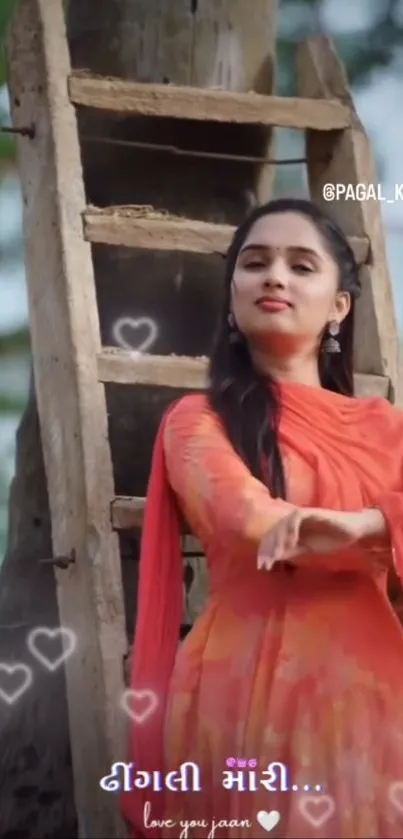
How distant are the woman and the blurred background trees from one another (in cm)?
29

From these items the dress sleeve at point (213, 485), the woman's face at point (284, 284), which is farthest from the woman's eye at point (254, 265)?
the dress sleeve at point (213, 485)

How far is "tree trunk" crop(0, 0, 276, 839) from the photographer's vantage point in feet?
4.77

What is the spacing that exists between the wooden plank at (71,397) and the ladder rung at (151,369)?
15mm

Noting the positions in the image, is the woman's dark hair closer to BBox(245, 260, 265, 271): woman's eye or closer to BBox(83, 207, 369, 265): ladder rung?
BBox(245, 260, 265, 271): woman's eye

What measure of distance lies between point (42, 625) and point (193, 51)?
0.59 meters

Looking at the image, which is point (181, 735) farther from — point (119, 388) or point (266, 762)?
point (119, 388)

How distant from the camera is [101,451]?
129 cm

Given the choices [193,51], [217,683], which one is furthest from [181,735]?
[193,51]

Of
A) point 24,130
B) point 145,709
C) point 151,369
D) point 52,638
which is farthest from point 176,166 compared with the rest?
point 145,709

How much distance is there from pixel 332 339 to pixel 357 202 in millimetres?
263

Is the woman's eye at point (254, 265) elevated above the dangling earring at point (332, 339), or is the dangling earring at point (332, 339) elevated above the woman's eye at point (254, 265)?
the woman's eye at point (254, 265)

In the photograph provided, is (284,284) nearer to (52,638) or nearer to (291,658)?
(291,658)

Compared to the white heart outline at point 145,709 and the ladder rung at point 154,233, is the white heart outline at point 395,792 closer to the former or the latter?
the white heart outline at point 145,709

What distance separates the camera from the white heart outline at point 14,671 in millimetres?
1360
